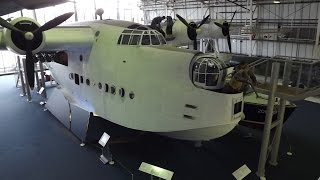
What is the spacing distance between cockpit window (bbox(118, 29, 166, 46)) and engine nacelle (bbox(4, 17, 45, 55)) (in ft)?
9.06

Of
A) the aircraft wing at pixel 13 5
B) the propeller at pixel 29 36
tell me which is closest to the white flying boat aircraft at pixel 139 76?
the propeller at pixel 29 36

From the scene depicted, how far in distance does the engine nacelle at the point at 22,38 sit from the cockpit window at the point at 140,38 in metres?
2.76

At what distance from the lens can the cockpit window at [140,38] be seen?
9.45 m

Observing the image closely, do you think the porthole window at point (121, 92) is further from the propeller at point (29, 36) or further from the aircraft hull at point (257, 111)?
the aircraft hull at point (257, 111)

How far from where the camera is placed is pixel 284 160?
9969 mm

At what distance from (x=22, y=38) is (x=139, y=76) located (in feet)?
13.3

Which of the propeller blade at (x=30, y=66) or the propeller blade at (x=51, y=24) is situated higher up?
the propeller blade at (x=51, y=24)

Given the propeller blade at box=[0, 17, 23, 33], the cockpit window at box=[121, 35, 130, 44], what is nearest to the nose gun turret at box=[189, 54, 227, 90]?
the cockpit window at box=[121, 35, 130, 44]

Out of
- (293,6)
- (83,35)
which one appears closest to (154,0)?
(293,6)

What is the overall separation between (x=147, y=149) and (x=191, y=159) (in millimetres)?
1805

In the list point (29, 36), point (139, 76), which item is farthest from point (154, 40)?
point (29, 36)

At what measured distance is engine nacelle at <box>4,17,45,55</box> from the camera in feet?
28.9

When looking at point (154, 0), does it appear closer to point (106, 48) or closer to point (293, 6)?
point (293, 6)

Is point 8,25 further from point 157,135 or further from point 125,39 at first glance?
point 157,135
